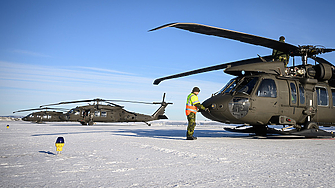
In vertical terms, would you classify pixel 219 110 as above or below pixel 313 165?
above

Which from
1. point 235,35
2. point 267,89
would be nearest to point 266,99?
point 267,89

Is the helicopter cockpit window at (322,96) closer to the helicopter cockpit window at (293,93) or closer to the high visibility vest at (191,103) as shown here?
the helicopter cockpit window at (293,93)

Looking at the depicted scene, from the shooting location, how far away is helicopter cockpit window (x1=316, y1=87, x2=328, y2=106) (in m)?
9.41

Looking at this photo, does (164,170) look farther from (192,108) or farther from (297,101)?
(297,101)

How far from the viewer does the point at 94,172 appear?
3371 millimetres

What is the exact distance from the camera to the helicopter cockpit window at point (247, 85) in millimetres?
8273

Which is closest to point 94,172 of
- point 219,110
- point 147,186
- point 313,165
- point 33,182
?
point 33,182

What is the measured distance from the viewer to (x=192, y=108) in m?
8.28

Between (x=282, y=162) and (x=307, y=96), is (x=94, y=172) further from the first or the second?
(x=307, y=96)

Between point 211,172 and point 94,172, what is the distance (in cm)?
153

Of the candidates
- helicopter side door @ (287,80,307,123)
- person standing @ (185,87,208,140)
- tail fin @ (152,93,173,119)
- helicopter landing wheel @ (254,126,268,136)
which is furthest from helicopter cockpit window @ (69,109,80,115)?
helicopter side door @ (287,80,307,123)

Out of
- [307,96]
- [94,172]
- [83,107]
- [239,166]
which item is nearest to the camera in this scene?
[94,172]

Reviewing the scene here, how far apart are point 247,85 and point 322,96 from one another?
3.29 meters

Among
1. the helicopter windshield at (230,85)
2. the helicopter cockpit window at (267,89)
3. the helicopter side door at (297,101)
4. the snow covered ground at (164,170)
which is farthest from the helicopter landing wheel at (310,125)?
the snow covered ground at (164,170)
